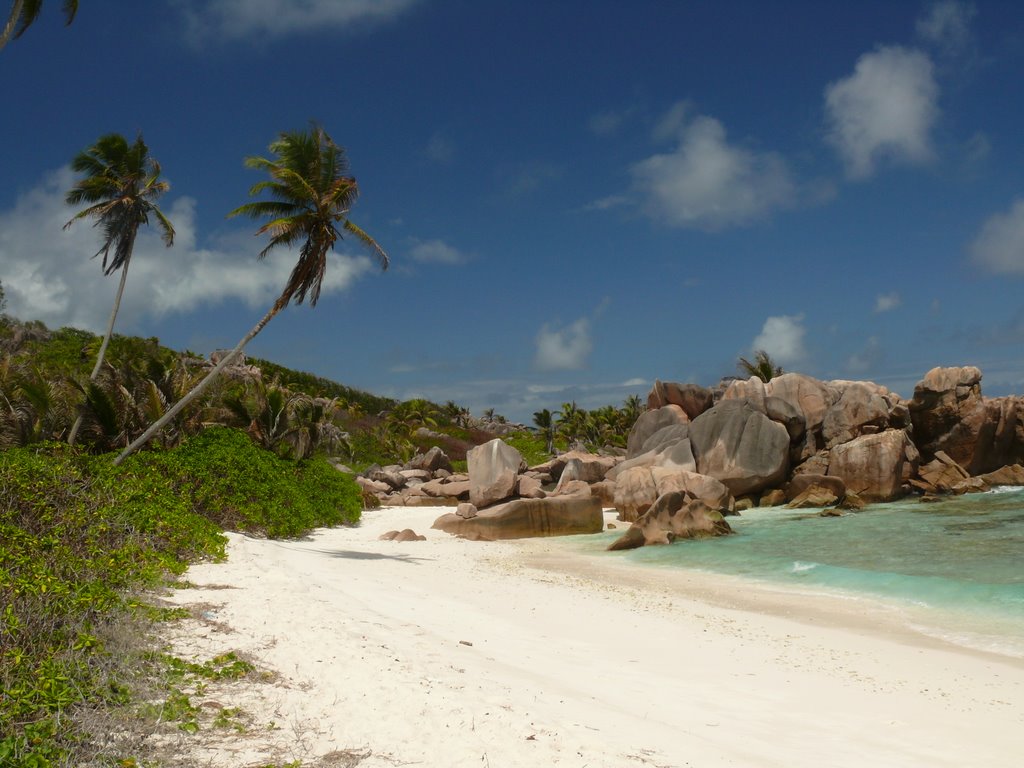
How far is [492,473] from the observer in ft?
101

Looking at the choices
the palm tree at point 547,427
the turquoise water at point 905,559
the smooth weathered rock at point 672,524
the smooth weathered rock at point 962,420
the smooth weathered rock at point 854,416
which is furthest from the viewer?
the palm tree at point 547,427

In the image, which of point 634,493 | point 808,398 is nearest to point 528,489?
point 634,493

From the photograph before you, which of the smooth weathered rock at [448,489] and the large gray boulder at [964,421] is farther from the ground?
the large gray boulder at [964,421]

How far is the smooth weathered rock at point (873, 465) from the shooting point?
31.5 meters

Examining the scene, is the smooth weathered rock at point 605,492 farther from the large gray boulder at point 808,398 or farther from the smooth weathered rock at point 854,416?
the smooth weathered rock at point 854,416

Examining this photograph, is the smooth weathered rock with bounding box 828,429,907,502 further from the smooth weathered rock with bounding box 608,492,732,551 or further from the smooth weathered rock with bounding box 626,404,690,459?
the smooth weathered rock with bounding box 608,492,732,551

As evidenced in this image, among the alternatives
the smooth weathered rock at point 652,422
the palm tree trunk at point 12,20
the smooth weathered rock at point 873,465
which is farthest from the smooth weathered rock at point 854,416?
the palm tree trunk at point 12,20

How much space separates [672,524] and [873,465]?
15.0 metres

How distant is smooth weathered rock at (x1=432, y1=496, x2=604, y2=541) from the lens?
24.1 m

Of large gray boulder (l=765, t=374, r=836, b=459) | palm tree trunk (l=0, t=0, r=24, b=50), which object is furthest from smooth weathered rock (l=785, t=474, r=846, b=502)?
palm tree trunk (l=0, t=0, r=24, b=50)

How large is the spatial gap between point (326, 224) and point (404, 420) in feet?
149

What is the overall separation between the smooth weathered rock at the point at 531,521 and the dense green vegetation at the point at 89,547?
5.24 meters

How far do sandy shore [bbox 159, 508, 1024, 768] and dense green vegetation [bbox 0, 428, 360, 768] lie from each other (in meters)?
0.72

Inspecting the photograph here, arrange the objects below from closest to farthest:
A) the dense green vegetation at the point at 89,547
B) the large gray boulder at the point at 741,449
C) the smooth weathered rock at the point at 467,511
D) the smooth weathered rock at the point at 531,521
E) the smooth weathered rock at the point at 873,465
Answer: the dense green vegetation at the point at 89,547
the smooth weathered rock at the point at 531,521
the smooth weathered rock at the point at 467,511
the smooth weathered rock at the point at 873,465
the large gray boulder at the point at 741,449
